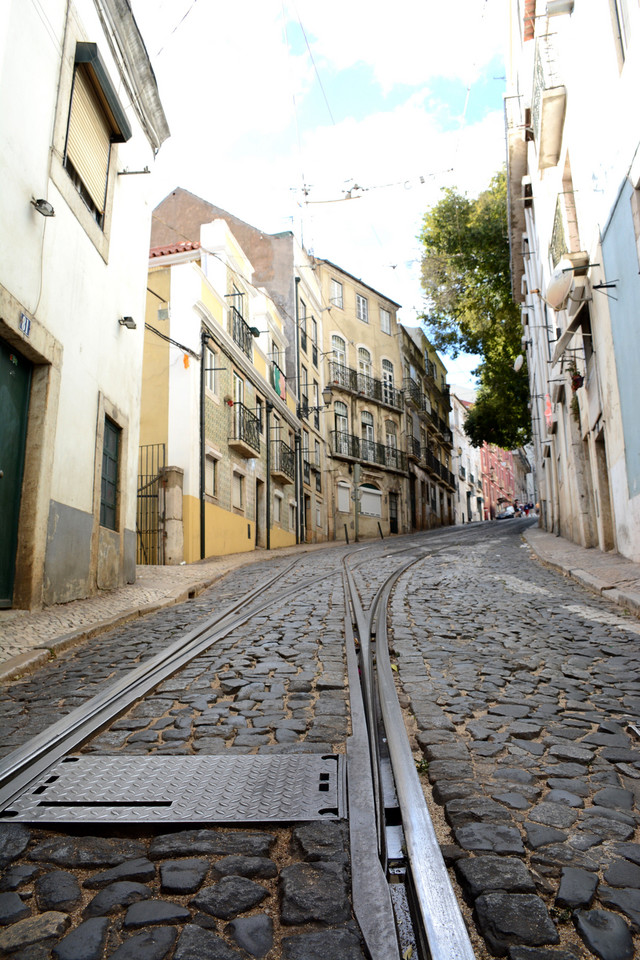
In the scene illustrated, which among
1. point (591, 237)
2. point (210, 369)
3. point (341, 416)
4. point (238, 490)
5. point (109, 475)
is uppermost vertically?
point (341, 416)

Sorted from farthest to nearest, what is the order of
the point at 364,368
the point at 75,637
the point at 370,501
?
1. the point at 364,368
2. the point at 370,501
3. the point at 75,637

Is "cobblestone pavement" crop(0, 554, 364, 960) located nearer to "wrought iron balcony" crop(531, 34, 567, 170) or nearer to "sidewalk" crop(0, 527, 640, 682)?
"sidewalk" crop(0, 527, 640, 682)

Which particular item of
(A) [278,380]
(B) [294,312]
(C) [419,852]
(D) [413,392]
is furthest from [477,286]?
(C) [419,852]

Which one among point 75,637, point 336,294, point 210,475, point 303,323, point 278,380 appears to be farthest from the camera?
point 336,294

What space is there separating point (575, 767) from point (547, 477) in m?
22.8

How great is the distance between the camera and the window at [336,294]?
36.3 meters

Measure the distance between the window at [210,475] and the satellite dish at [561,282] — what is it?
943 cm

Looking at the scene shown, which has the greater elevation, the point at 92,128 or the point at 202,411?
the point at 92,128

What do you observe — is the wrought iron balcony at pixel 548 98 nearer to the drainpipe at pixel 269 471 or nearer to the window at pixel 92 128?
the window at pixel 92 128

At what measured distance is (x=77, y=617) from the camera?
23.9ft

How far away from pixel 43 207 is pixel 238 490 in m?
13.6

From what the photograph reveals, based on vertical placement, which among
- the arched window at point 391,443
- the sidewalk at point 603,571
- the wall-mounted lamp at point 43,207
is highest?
the arched window at point 391,443

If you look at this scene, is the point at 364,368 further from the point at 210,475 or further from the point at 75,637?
the point at 75,637

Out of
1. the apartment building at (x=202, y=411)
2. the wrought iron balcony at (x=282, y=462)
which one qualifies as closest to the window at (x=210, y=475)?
the apartment building at (x=202, y=411)
